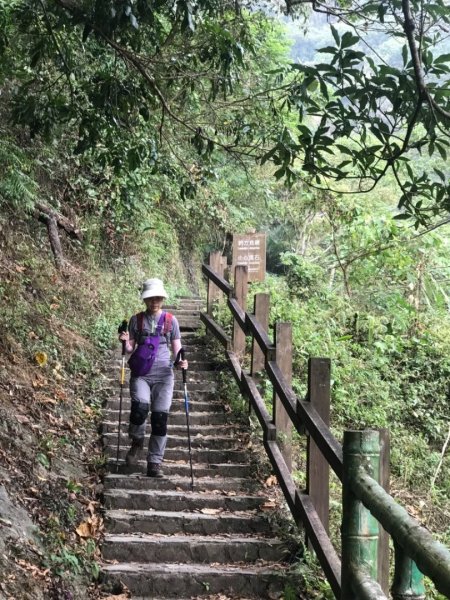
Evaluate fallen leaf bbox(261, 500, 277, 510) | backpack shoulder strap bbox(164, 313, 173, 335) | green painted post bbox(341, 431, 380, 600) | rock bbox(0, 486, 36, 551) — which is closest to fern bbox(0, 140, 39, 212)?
backpack shoulder strap bbox(164, 313, 173, 335)

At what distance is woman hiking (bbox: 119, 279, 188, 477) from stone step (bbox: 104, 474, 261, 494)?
0.35 feet

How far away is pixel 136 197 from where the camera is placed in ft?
43.8

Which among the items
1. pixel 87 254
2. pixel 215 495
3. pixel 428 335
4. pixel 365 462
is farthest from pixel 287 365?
pixel 87 254

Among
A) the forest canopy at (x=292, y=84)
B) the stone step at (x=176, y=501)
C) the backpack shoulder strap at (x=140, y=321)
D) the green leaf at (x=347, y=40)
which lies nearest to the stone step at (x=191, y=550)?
the stone step at (x=176, y=501)

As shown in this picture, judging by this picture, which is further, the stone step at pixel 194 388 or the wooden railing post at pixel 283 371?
the stone step at pixel 194 388

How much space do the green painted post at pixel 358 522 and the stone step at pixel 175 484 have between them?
3.66m

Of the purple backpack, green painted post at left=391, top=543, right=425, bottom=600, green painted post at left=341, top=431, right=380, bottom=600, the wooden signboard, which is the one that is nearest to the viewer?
green painted post at left=391, top=543, right=425, bottom=600

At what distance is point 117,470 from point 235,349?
101 inches

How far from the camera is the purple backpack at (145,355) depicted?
19.9ft

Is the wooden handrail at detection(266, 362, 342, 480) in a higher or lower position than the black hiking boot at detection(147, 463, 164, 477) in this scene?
higher

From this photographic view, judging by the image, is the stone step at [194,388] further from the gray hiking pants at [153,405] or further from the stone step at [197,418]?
the gray hiking pants at [153,405]

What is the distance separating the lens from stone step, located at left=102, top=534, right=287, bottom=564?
4844mm

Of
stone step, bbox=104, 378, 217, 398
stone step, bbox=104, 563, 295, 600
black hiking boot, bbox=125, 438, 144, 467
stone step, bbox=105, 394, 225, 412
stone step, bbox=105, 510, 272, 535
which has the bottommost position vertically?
stone step, bbox=104, 563, 295, 600

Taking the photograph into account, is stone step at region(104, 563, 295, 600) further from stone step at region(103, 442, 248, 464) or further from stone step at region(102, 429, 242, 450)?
stone step at region(102, 429, 242, 450)
